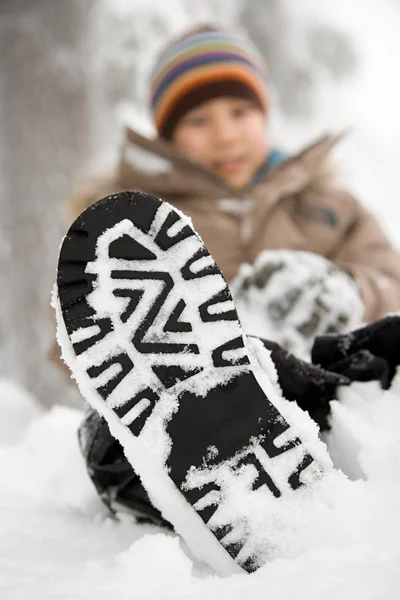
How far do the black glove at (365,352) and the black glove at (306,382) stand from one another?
20 millimetres

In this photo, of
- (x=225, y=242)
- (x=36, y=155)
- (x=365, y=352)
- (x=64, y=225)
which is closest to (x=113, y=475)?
(x=365, y=352)

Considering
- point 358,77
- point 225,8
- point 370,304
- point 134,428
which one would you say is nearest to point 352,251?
point 370,304

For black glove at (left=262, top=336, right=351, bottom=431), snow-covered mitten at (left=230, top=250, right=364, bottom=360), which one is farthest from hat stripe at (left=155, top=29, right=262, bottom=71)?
black glove at (left=262, top=336, right=351, bottom=431)

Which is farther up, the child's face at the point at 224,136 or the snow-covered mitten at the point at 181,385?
the child's face at the point at 224,136

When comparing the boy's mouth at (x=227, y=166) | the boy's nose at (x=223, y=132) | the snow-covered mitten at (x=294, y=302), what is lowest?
the snow-covered mitten at (x=294, y=302)

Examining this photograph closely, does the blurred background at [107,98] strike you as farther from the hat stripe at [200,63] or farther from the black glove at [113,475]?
the black glove at [113,475]

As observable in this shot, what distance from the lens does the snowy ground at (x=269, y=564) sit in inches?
13.4

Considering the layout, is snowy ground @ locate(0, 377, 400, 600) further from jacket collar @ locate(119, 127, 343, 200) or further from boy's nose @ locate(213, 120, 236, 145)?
boy's nose @ locate(213, 120, 236, 145)

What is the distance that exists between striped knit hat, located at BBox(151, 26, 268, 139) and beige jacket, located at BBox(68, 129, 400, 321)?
0.56 feet

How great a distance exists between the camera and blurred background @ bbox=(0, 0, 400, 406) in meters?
1.87

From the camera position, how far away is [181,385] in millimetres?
407

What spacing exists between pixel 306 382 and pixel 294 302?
0.25 m

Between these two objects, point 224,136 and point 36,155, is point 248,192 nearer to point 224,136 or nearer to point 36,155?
point 224,136

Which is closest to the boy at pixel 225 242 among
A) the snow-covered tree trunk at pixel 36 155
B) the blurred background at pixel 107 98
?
the blurred background at pixel 107 98
